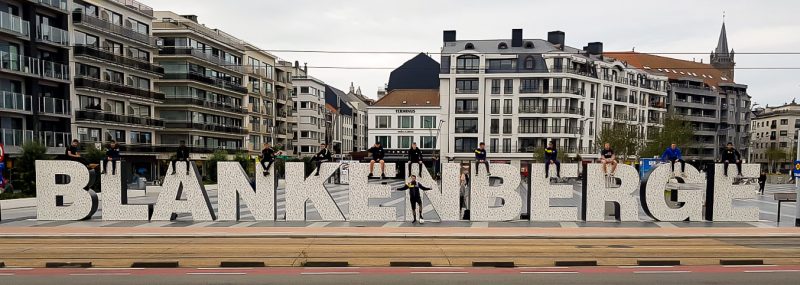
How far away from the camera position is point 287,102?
90000 millimetres

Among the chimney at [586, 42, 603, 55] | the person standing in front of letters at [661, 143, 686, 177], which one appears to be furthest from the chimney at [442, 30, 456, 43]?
the person standing in front of letters at [661, 143, 686, 177]

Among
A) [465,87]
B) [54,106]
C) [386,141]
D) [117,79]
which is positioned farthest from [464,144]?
[54,106]

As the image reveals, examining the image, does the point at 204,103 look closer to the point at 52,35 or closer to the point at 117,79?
the point at 117,79

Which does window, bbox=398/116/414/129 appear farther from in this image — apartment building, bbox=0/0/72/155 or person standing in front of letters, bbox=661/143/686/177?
person standing in front of letters, bbox=661/143/686/177

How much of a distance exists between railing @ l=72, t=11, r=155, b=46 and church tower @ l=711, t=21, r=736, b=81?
410ft

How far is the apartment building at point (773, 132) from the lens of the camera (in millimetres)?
116606

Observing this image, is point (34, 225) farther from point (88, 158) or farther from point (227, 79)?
point (227, 79)

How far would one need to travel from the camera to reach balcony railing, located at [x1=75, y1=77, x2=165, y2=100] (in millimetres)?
49631

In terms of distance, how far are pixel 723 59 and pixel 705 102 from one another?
3247 cm

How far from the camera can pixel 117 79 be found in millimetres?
55406

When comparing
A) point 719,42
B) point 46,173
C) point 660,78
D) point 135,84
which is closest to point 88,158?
point 46,173

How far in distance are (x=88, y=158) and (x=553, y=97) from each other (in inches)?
2431

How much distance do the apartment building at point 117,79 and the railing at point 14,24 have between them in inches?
222

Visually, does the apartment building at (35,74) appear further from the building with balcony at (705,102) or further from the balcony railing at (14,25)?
the building with balcony at (705,102)
